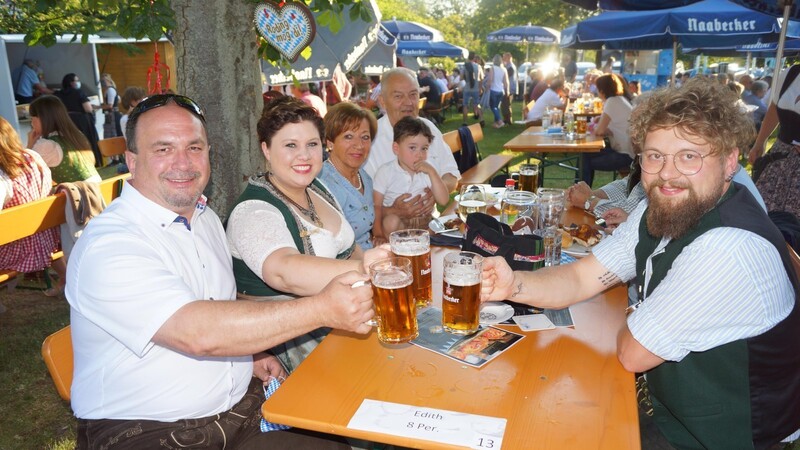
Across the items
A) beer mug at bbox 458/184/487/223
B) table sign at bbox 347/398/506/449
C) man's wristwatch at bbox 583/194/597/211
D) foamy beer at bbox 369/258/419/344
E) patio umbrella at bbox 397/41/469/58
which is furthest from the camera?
patio umbrella at bbox 397/41/469/58

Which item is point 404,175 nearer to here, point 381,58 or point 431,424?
point 431,424

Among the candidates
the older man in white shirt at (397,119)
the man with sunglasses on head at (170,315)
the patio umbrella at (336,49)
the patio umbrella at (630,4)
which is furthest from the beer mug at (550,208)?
the patio umbrella at (630,4)

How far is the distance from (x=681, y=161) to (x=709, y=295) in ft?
1.51

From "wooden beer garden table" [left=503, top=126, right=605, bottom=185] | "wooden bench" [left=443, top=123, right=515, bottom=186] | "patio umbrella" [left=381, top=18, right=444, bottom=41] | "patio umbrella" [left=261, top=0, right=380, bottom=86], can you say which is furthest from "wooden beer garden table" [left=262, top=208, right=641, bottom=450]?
"patio umbrella" [left=381, top=18, right=444, bottom=41]

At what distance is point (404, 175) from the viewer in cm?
402

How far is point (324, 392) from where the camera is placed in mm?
1604

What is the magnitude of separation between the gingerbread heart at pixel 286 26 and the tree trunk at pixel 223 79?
0.09 metres

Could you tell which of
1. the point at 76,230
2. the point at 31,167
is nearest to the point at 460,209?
the point at 76,230

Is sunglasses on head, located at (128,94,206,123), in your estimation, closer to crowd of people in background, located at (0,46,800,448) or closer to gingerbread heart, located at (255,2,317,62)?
crowd of people in background, located at (0,46,800,448)

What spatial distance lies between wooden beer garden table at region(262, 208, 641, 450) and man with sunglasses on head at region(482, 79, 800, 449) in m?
0.17

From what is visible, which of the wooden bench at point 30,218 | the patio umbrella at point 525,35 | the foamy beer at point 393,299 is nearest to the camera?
the foamy beer at point 393,299

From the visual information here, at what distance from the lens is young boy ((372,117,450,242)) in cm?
395

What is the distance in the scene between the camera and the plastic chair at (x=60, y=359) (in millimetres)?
1856

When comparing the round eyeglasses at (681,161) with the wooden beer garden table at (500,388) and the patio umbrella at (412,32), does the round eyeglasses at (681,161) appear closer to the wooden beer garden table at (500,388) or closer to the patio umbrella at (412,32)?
the wooden beer garden table at (500,388)
